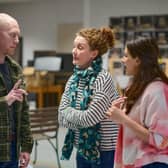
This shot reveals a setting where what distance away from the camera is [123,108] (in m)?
2.10

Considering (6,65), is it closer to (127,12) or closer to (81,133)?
(81,133)

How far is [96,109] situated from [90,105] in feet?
0.14

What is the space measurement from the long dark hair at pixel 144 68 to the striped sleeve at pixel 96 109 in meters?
0.33

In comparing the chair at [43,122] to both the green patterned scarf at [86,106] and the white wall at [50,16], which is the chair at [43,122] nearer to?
the green patterned scarf at [86,106]

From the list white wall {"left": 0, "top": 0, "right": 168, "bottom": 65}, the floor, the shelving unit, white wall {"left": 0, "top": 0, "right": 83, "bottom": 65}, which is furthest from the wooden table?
the floor

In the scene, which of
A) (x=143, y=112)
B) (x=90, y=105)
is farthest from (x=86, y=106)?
(x=143, y=112)

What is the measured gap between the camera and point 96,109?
7.79ft

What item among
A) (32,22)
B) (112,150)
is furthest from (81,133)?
(32,22)

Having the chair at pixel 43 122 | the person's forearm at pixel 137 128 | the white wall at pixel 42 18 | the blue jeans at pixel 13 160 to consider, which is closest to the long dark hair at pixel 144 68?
the person's forearm at pixel 137 128

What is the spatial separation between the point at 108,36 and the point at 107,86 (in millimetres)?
323

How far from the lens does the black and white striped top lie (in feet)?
7.75

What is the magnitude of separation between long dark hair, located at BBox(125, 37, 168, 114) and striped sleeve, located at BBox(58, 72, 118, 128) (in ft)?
1.08

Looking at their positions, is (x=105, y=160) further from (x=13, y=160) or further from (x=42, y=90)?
(x=42, y=90)

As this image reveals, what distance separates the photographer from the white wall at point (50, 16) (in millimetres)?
9117
